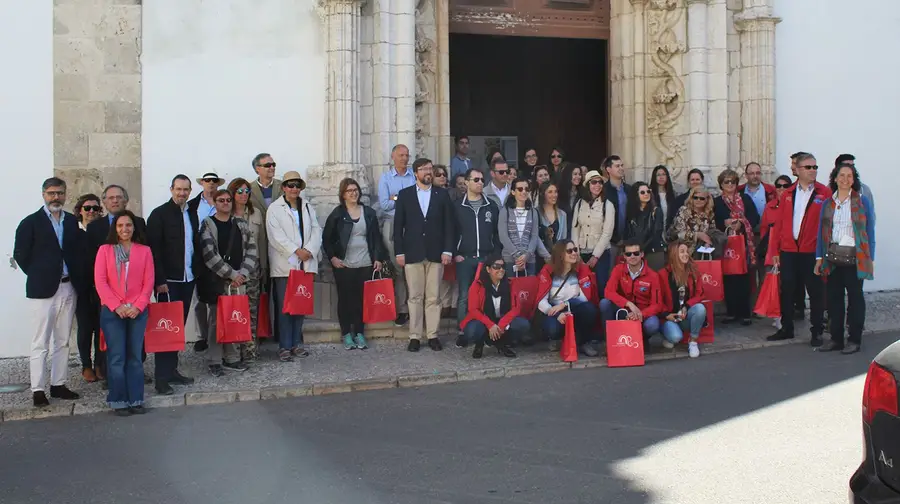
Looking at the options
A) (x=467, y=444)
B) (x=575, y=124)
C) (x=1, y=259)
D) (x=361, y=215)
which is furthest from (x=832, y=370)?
(x=575, y=124)

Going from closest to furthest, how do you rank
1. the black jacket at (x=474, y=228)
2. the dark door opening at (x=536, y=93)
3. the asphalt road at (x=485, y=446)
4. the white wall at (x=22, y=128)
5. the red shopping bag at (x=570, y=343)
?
the asphalt road at (x=485, y=446) < the red shopping bag at (x=570, y=343) < the black jacket at (x=474, y=228) < the white wall at (x=22, y=128) < the dark door opening at (x=536, y=93)

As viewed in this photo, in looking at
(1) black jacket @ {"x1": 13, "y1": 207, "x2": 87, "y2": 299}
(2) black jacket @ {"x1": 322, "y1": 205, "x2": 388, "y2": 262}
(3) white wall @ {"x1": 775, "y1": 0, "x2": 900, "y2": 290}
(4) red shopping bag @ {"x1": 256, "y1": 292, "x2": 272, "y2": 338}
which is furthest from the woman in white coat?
(3) white wall @ {"x1": 775, "y1": 0, "x2": 900, "y2": 290}

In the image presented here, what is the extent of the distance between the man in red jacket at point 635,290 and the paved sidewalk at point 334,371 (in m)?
0.43

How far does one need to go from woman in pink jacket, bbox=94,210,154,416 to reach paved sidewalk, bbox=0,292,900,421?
348mm

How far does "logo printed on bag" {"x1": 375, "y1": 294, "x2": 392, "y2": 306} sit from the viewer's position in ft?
31.8

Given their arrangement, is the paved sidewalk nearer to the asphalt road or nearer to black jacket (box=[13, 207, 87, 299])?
the asphalt road

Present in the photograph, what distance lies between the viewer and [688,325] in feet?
31.2

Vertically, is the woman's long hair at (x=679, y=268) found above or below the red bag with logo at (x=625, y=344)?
above

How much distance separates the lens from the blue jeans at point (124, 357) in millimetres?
7535

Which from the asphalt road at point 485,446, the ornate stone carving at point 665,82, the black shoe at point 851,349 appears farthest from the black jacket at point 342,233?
the black shoe at point 851,349

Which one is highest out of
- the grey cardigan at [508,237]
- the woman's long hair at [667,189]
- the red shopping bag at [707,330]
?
the woman's long hair at [667,189]

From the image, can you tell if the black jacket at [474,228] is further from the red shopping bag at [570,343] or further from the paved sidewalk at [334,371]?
the red shopping bag at [570,343]

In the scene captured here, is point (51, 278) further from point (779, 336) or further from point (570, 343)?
point (779, 336)

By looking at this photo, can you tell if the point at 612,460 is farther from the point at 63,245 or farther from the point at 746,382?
the point at 63,245
